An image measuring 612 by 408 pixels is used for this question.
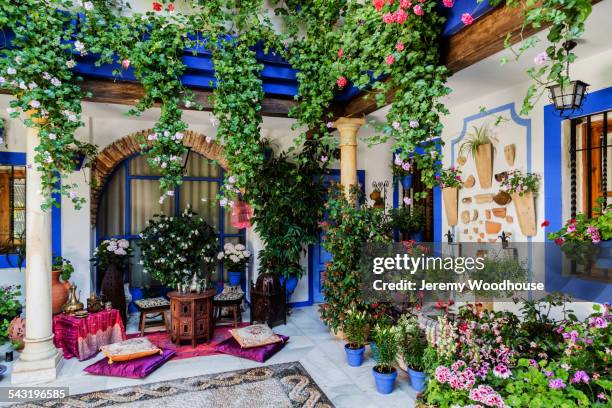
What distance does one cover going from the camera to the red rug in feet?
13.6

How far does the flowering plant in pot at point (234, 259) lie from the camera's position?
18.2 feet

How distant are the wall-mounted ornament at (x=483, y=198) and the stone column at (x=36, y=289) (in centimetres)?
440

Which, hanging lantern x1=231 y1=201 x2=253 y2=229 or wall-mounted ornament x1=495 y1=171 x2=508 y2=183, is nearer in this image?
wall-mounted ornament x1=495 y1=171 x2=508 y2=183

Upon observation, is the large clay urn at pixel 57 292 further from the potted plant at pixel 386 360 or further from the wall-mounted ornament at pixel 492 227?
the wall-mounted ornament at pixel 492 227

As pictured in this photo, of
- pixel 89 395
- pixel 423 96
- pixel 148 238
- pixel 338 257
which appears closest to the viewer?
pixel 423 96

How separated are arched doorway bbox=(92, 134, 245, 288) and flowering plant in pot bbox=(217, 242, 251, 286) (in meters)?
0.48

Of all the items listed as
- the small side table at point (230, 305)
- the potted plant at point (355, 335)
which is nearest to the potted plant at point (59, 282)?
the small side table at point (230, 305)

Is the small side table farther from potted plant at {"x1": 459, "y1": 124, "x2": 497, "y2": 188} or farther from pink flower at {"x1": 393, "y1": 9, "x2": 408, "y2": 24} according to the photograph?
pink flower at {"x1": 393, "y1": 9, "x2": 408, "y2": 24}

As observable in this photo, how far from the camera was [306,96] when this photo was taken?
3.93 meters

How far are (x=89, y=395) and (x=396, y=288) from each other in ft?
9.42

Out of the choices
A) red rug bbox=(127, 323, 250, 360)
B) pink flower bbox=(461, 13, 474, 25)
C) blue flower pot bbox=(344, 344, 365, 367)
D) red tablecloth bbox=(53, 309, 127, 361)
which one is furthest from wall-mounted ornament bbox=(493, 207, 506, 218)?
red tablecloth bbox=(53, 309, 127, 361)

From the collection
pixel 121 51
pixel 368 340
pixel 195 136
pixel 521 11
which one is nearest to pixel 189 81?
pixel 121 51

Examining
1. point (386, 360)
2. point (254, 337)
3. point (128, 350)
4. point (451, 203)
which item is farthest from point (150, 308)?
point (451, 203)

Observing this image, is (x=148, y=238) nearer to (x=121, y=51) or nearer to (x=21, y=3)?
(x=121, y=51)
